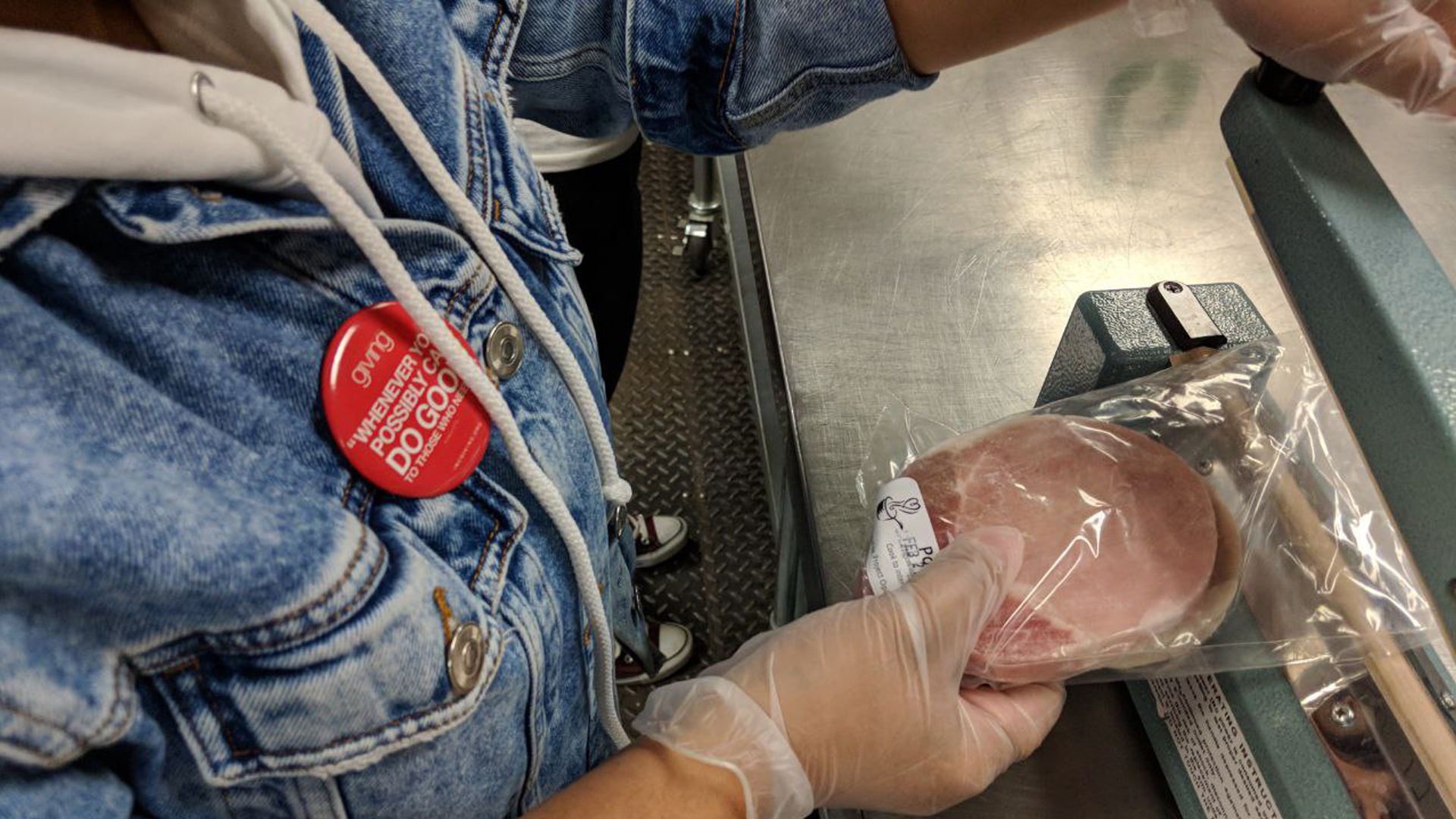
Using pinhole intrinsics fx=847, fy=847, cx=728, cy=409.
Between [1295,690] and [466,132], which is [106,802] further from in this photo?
[1295,690]

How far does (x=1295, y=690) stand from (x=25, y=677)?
732 millimetres

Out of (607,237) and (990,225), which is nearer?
(990,225)

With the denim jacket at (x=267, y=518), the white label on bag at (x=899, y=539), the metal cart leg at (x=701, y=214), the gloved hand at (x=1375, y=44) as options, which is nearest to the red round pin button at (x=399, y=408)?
the denim jacket at (x=267, y=518)

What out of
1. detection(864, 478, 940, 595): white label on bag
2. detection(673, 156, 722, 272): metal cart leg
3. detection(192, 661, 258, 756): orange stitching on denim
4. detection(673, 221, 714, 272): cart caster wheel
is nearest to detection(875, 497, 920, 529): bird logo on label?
detection(864, 478, 940, 595): white label on bag

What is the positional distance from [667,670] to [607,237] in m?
0.76

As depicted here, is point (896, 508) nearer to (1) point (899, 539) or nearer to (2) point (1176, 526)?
(1) point (899, 539)

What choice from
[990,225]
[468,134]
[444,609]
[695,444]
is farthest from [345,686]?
[695,444]

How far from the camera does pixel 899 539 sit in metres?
0.68

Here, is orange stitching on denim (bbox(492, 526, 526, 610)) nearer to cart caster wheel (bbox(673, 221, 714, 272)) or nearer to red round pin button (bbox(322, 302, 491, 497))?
red round pin button (bbox(322, 302, 491, 497))

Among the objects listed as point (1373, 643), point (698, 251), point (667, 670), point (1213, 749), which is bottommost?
point (667, 670)

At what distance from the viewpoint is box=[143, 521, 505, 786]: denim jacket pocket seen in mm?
379

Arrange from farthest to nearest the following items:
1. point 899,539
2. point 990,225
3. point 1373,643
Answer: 1. point 990,225
2. point 899,539
3. point 1373,643

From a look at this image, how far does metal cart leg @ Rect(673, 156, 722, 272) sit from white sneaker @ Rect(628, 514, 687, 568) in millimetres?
677

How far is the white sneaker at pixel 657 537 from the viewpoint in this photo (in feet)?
5.24
